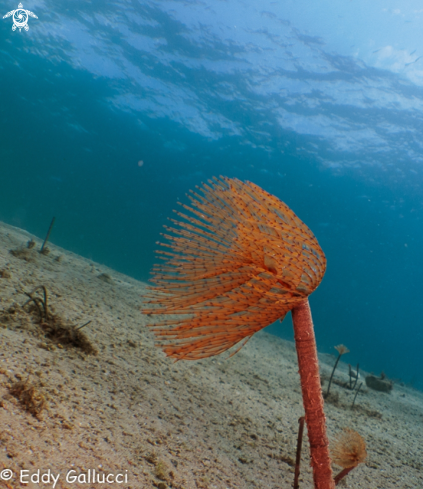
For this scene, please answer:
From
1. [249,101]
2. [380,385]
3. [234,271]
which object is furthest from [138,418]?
[249,101]

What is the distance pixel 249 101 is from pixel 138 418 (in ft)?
84.8

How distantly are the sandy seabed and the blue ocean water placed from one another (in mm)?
16929

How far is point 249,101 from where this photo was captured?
79.7ft

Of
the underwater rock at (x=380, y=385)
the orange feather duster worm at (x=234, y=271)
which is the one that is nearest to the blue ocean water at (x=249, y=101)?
the underwater rock at (x=380, y=385)

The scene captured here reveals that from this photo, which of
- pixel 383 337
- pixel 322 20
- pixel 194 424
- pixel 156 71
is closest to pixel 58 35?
pixel 156 71

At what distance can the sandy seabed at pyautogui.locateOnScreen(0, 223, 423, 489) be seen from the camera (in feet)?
5.84

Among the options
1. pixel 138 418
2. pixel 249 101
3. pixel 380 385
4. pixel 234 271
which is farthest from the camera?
pixel 249 101

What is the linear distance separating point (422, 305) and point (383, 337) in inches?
2172

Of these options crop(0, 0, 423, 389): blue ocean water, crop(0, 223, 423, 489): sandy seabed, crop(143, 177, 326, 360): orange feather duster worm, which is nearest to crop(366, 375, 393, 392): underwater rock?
crop(0, 223, 423, 489): sandy seabed

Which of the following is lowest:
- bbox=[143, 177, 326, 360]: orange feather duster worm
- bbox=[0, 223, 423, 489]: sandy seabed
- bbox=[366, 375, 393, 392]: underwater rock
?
bbox=[0, 223, 423, 489]: sandy seabed

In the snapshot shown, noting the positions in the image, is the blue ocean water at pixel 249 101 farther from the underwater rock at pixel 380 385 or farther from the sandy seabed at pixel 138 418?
the sandy seabed at pixel 138 418

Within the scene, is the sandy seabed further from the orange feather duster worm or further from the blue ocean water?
the blue ocean water

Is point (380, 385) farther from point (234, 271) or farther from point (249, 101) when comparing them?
point (249, 101)

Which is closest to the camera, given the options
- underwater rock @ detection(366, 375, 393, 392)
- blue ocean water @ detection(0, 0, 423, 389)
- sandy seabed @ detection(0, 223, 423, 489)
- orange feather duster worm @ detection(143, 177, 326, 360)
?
orange feather duster worm @ detection(143, 177, 326, 360)
